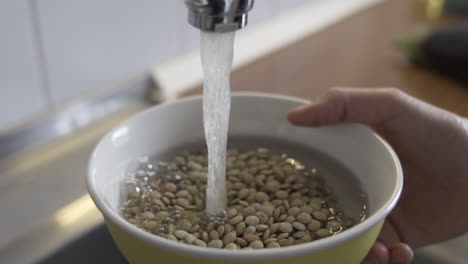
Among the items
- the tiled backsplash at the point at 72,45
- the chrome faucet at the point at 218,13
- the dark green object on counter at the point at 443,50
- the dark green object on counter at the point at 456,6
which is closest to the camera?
the chrome faucet at the point at 218,13

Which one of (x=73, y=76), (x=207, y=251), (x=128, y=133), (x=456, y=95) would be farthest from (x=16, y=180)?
(x=456, y=95)

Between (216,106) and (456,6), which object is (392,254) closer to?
(216,106)

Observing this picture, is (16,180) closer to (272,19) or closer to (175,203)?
(175,203)

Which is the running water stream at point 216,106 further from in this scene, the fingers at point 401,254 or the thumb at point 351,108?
the fingers at point 401,254

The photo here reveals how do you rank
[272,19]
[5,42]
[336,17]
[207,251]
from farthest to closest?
[336,17]
[272,19]
[5,42]
[207,251]

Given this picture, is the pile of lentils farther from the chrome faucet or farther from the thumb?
the chrome faucet

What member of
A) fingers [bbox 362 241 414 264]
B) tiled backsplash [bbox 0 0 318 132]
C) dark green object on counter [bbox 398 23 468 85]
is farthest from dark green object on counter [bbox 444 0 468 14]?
fingers [bbox 362 241 414 264]

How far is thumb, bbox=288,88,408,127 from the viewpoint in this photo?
558 millimetres

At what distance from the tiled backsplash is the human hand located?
0.30 meters

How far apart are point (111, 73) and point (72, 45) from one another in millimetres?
84

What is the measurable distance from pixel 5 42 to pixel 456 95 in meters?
0.62

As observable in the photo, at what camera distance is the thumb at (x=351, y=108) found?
0.56 m

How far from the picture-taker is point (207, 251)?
0.38 meters

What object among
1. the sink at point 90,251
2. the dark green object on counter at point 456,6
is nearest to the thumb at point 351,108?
the sink at point 90,251
